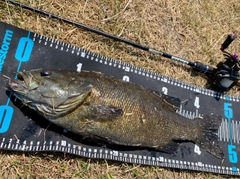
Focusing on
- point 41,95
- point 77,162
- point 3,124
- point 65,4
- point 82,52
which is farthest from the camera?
point 65,4

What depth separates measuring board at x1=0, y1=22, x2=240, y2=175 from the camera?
3.38m

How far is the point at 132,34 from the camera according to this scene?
433 cm

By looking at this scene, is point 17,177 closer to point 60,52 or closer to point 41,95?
point 41,95

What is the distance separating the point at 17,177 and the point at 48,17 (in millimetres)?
2163

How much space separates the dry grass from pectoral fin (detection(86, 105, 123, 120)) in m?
0.76

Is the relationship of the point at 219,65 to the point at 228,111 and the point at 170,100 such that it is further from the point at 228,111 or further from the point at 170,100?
the point at 170,100

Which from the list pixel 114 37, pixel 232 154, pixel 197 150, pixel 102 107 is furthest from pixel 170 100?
pixel 232 154

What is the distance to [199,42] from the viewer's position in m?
4.68

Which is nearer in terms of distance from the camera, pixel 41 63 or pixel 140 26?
pixel 41 63

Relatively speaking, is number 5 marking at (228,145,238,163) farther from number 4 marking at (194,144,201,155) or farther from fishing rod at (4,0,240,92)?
fishing rod at (4,0,240,92)

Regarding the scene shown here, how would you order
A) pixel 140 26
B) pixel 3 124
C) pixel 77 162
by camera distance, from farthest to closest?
pixel 140 26 → pixel 77 162 → pixel 3 124

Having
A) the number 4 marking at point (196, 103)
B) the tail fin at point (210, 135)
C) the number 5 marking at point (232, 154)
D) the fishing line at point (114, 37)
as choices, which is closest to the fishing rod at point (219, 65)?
the fishing line at point (114, 37)

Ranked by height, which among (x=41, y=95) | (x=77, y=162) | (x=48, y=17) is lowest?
(x=77, y=162)

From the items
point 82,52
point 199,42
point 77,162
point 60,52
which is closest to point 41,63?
point 60,52
